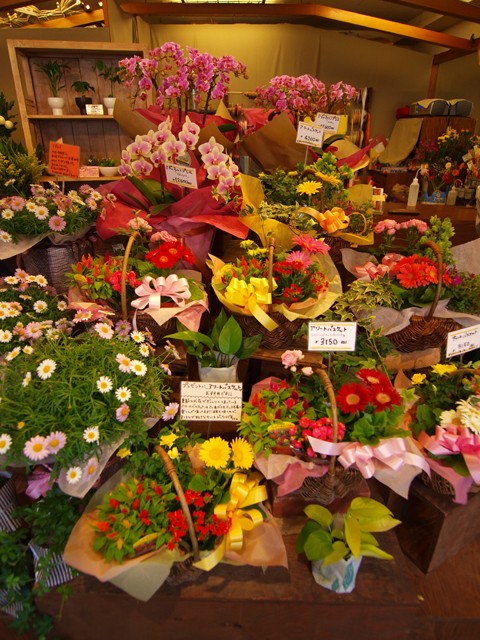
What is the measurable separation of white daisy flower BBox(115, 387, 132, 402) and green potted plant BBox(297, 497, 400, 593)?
1.61ft

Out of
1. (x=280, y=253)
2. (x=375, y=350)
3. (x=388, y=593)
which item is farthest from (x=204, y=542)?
(x=280, y=253)

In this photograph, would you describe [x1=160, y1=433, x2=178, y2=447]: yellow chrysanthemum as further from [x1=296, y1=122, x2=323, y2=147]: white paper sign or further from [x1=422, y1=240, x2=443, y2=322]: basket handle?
[x1=296, y1=122, x2=323, y2=147]: white paper sign

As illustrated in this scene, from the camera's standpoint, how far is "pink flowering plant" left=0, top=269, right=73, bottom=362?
117cm

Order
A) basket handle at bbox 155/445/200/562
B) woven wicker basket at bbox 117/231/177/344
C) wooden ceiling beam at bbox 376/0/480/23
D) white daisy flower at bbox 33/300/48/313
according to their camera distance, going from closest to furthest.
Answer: basket handle at bbox 155/445/200/562
woven wicker basket at bbox 117/231/177/344
white daisy flower at bbox 33/300/48/313
wooden ceiling beam at bbox 376/0/480/23

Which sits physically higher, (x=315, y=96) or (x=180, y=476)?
(x=315, y=96)

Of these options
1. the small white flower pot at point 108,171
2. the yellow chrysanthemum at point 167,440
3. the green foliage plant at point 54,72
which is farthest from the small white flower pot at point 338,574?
the green foliage plant at point 54,72

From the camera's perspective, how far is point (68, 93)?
11.4 feet

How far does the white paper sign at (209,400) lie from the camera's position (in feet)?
3.27

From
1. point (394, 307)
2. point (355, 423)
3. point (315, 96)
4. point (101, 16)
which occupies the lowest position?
point (355, 423)

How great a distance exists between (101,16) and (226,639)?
16.8 ft

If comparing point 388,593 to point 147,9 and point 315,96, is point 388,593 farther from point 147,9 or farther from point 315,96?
point 147,9

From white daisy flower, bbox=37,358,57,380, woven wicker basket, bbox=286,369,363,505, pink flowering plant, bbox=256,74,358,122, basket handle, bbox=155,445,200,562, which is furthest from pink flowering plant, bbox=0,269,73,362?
pink flowering plant, bbox=256,74,358,122

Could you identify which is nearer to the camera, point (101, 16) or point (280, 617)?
point (280, 617)

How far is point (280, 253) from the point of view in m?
1.33
